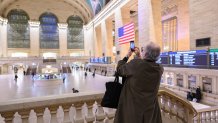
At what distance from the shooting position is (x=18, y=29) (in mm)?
35062

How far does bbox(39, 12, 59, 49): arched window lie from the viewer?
37.2 m

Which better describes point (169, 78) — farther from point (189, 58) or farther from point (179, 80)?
point (189, 58)

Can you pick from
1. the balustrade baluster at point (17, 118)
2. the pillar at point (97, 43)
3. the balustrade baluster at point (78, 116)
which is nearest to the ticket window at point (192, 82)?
the balustrade baluster at point (78, 116)

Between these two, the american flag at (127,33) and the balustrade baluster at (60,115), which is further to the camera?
the american flag at (127,33)

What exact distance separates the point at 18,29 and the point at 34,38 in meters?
3.35

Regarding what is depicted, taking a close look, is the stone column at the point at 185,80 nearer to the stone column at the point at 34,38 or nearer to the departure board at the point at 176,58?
the departure board at the point at 176,58

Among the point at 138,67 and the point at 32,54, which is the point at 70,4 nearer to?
the point at 32,54

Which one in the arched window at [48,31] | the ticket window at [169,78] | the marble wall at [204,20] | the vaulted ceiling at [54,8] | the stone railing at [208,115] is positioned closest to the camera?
the stone railing at [208,115]

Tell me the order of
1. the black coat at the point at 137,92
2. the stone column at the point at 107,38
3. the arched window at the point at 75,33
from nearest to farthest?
the black coat at the point at 137,92, the stone column at the point at 107,38, the arched window at the point at 75,33

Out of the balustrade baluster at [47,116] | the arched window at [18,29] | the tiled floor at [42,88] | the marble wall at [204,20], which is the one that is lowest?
the tiled floor at [42,88]

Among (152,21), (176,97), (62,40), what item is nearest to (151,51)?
(176,97)

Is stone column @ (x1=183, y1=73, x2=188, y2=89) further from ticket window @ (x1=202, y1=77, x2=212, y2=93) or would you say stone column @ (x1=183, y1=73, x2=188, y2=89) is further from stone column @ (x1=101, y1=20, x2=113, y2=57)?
stone column @ (x1=101, y1=20, x2=113, y2=57)

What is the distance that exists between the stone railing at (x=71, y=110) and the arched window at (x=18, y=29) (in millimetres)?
36792

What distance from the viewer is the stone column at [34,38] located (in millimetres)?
35812
